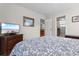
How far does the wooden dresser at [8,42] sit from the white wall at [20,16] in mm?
99

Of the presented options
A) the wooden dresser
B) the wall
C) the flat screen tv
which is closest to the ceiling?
the wall

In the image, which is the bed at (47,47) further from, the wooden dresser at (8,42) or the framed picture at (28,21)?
the framed picture at (28,21)

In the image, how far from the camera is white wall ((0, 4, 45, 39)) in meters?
1.21

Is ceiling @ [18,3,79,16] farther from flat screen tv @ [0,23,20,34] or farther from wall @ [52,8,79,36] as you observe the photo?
flat screen tv @ [0,23,20,34]

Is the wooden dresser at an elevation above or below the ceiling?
below

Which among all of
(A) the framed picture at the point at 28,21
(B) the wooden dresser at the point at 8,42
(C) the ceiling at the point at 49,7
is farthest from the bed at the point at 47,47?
(C) the ceiling at the point at 49,7

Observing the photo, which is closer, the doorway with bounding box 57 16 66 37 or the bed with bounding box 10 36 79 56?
the bed with bounding box 10 36 79 56

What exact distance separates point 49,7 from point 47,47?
0.47 m

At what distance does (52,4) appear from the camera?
1.14 metres

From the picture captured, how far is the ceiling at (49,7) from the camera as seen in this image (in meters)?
1.14

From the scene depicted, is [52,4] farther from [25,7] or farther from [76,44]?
[76,44]

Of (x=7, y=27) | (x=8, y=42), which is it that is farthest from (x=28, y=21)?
(x=8, y=42)

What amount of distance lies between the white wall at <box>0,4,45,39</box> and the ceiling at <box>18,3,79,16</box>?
7 centimetres

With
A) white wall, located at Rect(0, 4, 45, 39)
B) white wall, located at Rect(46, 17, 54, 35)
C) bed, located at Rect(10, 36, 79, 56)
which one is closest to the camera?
bed, located at Rect(10, 36, 79, 56)
